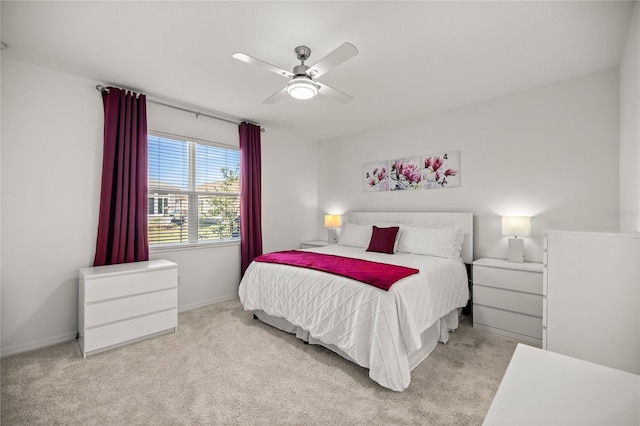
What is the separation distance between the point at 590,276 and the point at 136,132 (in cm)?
416

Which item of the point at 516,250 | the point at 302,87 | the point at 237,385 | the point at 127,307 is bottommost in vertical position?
the point at 237,385

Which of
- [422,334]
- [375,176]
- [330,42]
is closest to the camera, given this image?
[330,42]

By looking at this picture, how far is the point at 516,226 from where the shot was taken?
3.01 metres

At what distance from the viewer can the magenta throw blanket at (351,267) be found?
2213 mm

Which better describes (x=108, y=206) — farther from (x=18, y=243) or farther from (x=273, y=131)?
(x=273, y=131)

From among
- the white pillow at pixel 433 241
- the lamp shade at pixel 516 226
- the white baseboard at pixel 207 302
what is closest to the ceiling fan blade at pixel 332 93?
the white pillow at pixel 433 241

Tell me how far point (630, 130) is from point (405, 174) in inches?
89.3

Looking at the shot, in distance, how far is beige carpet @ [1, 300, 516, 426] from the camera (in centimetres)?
173

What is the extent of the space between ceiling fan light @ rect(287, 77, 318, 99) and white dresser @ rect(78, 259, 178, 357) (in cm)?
211

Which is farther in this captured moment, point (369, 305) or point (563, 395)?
point (369, 305)

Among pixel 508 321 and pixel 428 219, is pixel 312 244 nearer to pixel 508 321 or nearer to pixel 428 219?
pixel 428 219

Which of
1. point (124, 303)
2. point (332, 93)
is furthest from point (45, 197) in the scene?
point (332, 93)

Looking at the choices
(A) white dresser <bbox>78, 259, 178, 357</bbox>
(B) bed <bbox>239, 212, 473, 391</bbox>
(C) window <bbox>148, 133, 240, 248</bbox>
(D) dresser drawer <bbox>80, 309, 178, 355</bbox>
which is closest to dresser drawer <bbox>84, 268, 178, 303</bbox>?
(A) white dresser <bbox>78, 259, 178, 357</bbox>

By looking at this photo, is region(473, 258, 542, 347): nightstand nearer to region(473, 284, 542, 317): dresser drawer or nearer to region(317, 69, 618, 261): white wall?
A: region(473, 284, 542, 317): dresser drawer
